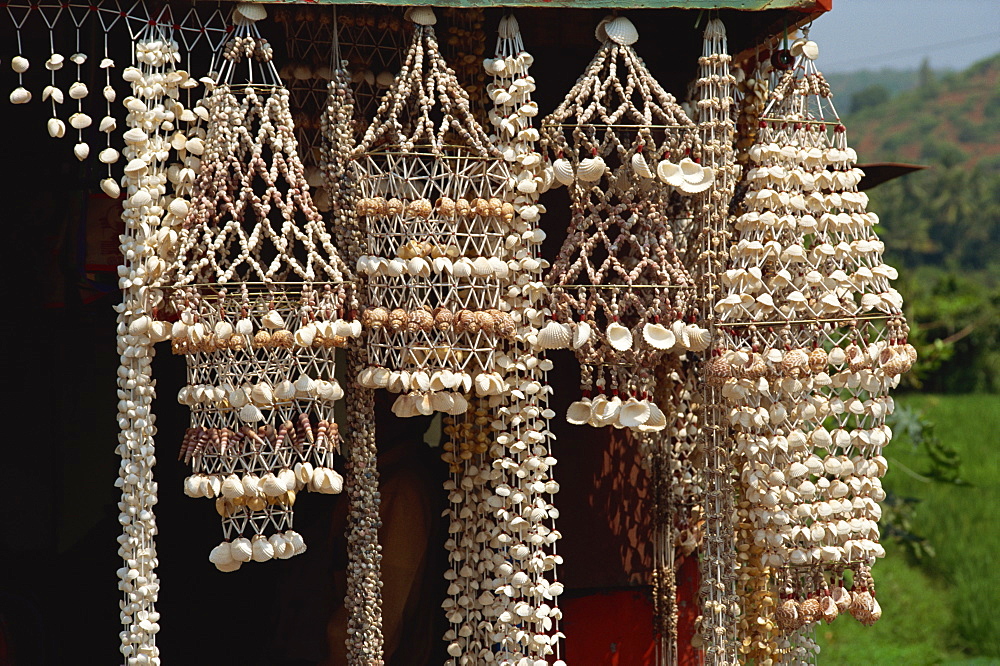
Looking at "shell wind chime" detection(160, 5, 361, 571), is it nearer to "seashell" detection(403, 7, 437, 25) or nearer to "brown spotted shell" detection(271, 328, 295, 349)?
"brown spotted shell" detection(271, 328, 295, 349)

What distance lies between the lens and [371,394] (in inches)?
117

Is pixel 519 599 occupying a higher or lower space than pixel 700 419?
lower

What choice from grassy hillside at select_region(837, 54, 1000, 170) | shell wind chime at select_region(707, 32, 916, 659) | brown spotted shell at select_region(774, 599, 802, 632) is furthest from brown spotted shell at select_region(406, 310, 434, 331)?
grassy hillside at select_region(837, 54, 1000, 170)

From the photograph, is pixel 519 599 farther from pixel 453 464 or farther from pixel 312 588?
pixel 312 588

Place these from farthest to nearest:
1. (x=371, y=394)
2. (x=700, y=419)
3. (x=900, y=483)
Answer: (x=900, y=483)
(x=700, y=419)
(x=371, y=394)

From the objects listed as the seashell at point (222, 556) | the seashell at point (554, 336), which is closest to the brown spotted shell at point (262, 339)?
the seashell at point (222, 556)

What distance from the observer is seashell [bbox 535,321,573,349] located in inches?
114

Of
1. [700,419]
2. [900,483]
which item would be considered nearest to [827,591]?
[700,419]

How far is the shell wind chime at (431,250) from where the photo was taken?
278 cm

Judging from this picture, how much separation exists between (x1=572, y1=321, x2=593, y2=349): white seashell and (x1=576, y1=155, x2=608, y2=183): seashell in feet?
1.33

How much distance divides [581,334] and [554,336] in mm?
75

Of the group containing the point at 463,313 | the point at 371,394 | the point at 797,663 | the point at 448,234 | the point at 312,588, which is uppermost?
the point at 448,234

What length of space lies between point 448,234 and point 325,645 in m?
1.48

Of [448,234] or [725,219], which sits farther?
[725,219]
